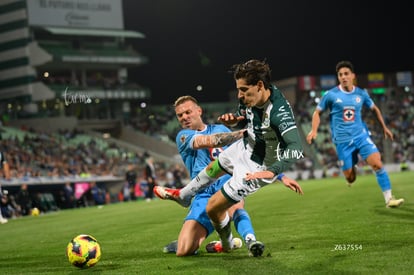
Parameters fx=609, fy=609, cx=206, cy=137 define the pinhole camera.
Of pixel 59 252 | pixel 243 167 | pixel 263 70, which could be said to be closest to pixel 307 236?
pixel 243 167

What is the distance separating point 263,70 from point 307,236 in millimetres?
3389

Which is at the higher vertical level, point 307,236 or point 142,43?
point 142,43

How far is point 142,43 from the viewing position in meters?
69.9

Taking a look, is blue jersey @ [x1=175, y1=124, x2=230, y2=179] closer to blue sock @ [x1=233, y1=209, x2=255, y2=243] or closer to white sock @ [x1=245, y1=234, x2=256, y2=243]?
blue sock @ [x1=233, y1=209, x2=255, y2=243]

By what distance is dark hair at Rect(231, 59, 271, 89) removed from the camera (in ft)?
21.8

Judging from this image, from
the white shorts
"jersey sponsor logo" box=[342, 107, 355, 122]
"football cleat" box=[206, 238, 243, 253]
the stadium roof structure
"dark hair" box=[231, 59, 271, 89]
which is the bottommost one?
"football cleat" box=[206, 238, 243, 253]

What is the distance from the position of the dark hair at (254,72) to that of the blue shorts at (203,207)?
6.71 ft

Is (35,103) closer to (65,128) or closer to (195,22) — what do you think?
(65,128)

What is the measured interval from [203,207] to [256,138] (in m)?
1.78

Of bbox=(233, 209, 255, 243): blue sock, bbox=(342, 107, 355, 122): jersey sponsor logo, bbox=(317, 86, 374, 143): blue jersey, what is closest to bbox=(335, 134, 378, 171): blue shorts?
bbox=(317, 86, 374, 143): blue jersey

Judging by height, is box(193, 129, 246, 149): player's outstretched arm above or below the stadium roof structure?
below

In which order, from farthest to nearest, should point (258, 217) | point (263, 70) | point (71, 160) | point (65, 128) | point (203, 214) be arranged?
point (65, 128) → point (71, 160) → point (258, 217) → point (203, 214) → point (263, 70)

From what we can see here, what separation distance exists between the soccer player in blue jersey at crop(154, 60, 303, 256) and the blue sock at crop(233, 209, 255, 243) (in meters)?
Result: 0.24

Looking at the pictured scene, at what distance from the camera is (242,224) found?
7.53 metres
